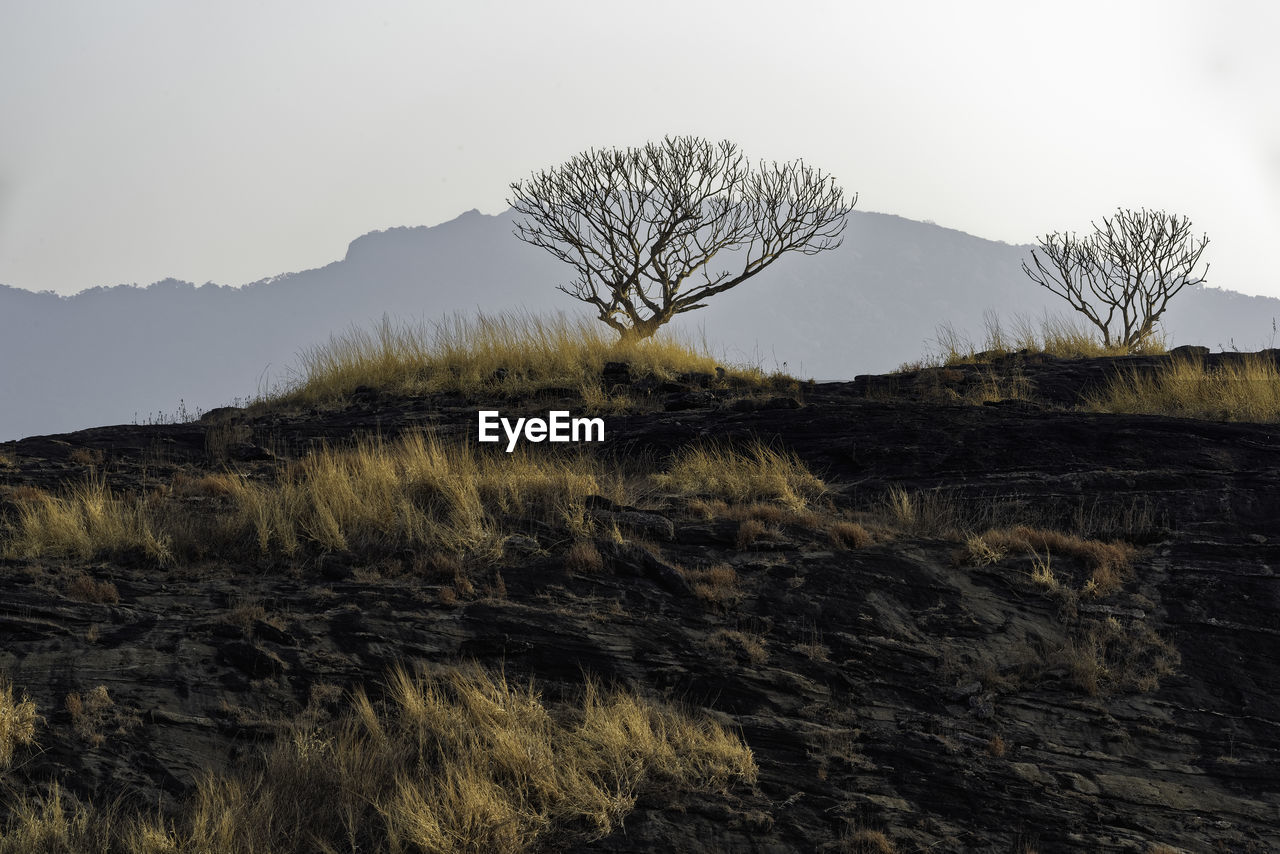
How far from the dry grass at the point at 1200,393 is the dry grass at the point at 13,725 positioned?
44.4 ft

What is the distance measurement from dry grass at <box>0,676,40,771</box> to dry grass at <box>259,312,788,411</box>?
10759 mm

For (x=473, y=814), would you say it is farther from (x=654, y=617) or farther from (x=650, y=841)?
(x=654, y=617)

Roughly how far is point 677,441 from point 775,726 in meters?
7.13

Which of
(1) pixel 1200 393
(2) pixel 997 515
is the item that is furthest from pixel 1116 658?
(1) pixel 1200 393

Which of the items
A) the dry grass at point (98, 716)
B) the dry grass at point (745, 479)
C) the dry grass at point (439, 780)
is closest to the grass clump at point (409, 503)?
the dry grass at point (745, 479)

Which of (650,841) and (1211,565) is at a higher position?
(1211,565)

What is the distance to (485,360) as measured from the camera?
17953 mm

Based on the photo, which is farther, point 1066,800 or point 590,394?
point 590,394

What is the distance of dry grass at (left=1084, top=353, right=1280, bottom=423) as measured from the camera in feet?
45.7

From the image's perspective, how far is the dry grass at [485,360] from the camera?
17.2 meters

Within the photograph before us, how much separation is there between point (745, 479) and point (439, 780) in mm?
6173

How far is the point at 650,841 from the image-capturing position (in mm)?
5145

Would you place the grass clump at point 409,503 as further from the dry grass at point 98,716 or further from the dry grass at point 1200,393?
the dry grass at point 1200,393

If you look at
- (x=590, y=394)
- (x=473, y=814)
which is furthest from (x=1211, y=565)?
(x=590, y=394)
